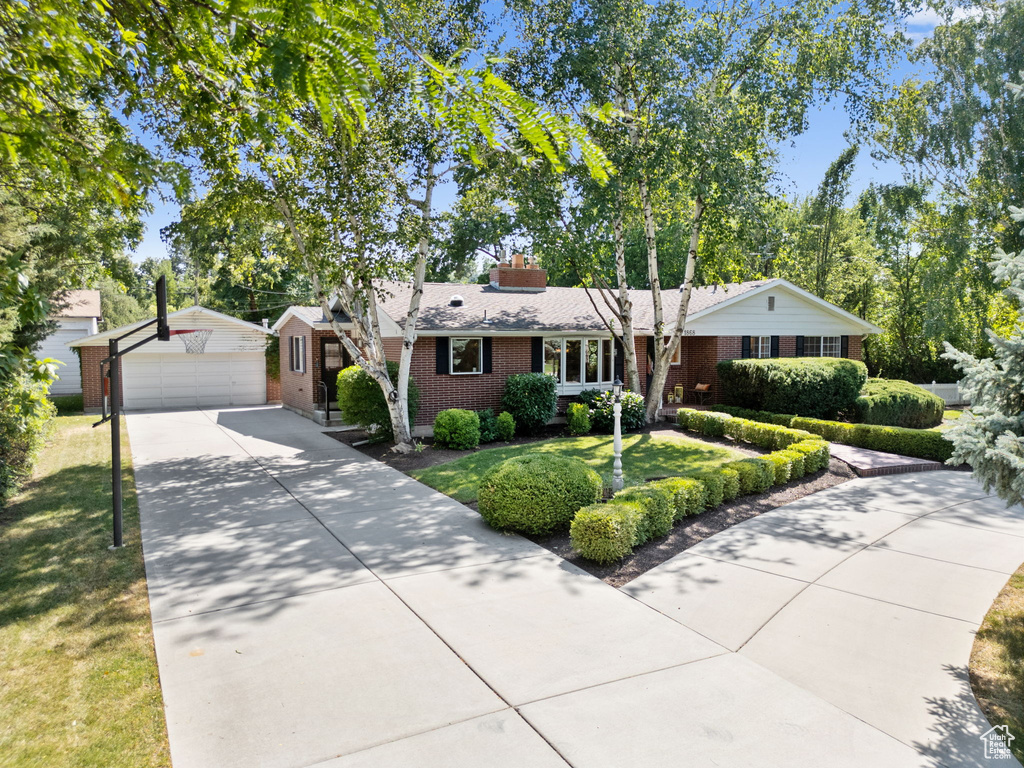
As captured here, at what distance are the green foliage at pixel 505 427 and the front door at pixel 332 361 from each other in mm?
6397

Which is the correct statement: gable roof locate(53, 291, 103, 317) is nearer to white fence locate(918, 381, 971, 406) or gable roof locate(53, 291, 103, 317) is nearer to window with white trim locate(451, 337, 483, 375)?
window with white trim locate(451, 337, 483, 375)

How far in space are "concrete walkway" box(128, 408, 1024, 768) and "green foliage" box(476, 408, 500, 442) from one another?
5803mm

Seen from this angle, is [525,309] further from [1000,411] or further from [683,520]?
[1000,411]

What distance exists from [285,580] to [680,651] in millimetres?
3812

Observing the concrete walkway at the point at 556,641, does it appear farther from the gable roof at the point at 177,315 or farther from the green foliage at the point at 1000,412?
the gable roof at the point at 177,315

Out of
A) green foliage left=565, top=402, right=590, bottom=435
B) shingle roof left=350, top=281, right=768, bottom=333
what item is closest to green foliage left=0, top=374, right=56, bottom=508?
shingle roof left=350, top=281, right=768, bottom=333

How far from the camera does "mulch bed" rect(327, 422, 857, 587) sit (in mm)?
6949

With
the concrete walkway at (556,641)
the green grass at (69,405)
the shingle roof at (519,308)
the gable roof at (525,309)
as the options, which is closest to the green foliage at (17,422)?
the concrete walkway at (556,641)

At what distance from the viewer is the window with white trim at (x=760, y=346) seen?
20188 millimetres

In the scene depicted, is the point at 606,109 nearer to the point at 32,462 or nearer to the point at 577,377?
the point at 32,462

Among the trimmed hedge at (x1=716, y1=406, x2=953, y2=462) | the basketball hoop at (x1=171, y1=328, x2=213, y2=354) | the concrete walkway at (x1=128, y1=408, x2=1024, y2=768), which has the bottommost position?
the concrete walkway at (x1=128, y1=408, x2=1024, y2=768)

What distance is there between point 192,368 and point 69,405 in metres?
4.33

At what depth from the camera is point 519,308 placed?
18641 mm

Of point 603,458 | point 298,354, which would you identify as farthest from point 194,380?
point 603,458
